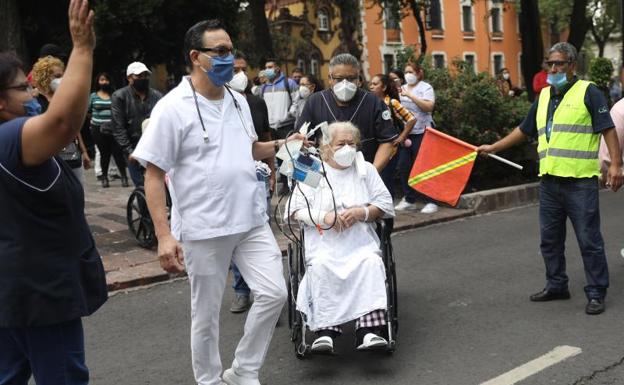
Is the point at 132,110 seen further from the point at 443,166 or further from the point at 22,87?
the point at 22,87

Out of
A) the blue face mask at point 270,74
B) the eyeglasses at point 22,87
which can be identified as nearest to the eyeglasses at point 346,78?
the eyeglasses at point 22,87

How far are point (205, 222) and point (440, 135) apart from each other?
3.12 metres

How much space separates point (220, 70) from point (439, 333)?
2.45 meters

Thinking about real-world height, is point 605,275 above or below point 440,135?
below

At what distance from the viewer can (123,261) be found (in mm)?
7250

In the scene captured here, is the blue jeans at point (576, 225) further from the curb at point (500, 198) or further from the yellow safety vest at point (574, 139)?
the curb at point (500, 198)

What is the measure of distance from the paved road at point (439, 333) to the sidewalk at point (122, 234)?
0.29 m

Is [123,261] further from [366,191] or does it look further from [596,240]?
[596,240]

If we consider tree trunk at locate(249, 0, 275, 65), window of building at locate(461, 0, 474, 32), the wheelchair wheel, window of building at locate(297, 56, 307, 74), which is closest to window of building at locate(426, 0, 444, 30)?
window of building at locate(461, 0, 474, 32)

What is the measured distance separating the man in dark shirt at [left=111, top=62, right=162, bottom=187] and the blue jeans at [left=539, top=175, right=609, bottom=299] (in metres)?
4.58

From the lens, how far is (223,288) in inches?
150

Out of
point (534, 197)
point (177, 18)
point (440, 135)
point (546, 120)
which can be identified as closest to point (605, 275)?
point (546, 120)

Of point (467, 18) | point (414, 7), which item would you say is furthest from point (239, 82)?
point (467, 18)

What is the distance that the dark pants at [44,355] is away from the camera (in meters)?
2.71
